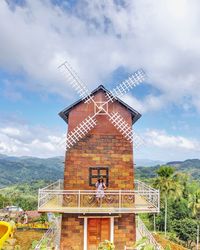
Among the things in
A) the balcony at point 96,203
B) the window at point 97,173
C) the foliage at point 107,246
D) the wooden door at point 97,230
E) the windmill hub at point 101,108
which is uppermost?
the windmill hub at point 101,108

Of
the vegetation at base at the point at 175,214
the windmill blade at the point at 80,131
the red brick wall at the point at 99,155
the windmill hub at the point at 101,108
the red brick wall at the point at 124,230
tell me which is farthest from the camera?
the vegetation at base at the point at 175,214

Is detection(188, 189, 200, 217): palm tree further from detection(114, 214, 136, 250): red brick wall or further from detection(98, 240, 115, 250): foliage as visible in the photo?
A: detection(98, 240, 115, 250): foliage

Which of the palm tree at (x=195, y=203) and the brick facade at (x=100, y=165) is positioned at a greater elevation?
the brick facade at (x=100, y=165)

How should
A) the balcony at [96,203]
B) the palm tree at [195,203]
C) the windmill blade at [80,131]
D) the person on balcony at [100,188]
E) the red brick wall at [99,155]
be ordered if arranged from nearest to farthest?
the balcony at [96,203]
the person on balcony at [100,188]
the red brick wall at [99,155]
the windmill blade at [80,131]
the palm tree at [195,203]

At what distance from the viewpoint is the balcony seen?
14.5 meters

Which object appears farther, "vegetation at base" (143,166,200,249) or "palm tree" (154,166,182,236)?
"vegetation at base" (143,166,200,249)

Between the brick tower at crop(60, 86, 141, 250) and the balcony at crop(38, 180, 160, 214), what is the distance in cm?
4

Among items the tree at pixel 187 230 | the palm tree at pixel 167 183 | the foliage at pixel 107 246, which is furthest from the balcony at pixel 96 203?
the tree at pixel 187 230

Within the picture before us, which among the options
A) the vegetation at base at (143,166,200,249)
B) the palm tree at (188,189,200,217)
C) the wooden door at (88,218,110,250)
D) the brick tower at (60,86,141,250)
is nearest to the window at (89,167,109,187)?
the brick tower at (60,86,141,250)

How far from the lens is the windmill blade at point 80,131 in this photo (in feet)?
51.6

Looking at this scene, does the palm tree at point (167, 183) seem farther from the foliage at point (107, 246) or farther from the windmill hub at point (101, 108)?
the foliage at point (107, 246)

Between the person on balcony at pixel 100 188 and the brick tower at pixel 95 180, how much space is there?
0.18 meters

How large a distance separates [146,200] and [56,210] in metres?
4.55

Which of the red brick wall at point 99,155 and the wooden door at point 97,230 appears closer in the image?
the red brick wall at point 99,155
